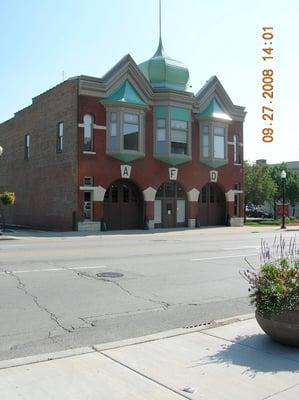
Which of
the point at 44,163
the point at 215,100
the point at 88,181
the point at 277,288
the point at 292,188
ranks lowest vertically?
the point at 277,288

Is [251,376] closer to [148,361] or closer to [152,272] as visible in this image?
[148,361]

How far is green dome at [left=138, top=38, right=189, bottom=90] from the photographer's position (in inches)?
1426

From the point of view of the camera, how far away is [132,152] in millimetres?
33375

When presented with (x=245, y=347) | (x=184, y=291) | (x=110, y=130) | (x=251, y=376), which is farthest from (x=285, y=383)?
(x=110, y=130)

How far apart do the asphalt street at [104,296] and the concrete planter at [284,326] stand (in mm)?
1605

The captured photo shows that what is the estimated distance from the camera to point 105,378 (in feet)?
16.1

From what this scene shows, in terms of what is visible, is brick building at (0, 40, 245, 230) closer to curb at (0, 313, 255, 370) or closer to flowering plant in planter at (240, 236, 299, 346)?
curb at (0, 313, 255, 370)

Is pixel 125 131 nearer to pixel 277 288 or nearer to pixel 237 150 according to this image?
pixel 237 150

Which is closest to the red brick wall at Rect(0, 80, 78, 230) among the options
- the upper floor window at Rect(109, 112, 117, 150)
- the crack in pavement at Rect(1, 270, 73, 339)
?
the upper floor window at Rect(109, 112, 117, 150)

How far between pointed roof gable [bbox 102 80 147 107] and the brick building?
78 mm

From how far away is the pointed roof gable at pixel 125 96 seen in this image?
32625mm

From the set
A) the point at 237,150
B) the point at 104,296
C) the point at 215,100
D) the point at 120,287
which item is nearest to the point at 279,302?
the point at 104,296

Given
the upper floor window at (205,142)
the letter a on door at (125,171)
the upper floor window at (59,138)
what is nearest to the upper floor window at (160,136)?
the letter a on door at (125,171)

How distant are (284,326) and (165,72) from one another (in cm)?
3204
